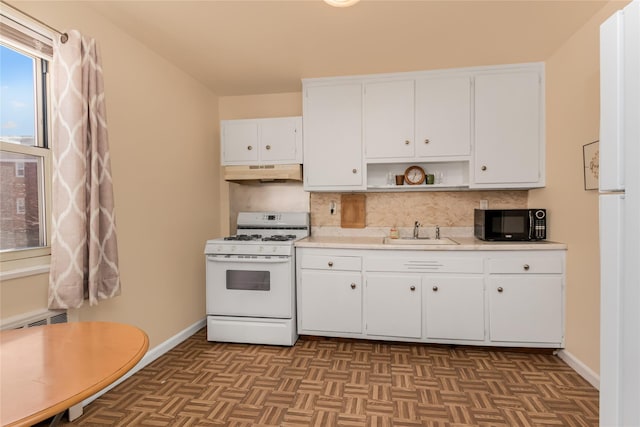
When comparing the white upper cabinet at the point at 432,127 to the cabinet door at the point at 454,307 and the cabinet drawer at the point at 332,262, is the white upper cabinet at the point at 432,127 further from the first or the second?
the cabinet door at the point at 454,307

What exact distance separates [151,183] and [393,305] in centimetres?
227

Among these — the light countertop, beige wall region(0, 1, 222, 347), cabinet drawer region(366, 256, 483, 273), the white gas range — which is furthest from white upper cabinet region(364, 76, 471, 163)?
beige wall region(0, 1, 222, 347)

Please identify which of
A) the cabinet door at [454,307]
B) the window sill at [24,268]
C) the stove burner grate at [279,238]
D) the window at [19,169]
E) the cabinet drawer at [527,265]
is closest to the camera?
the window sill at [24,268]

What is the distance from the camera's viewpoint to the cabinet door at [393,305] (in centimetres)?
287

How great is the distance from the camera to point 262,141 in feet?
11.2

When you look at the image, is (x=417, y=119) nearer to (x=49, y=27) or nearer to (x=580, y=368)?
(x=580, y=368)

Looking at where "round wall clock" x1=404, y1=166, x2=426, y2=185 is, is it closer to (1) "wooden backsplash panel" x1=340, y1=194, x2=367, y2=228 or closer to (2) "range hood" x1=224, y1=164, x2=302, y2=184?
(1) "wooden backsplash panel" x1=340, y1=194, x2=367, y2=228

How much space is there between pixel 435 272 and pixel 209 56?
2.65 metres

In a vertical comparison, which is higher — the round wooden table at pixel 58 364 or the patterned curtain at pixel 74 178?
the patterned curtain at pixel 74 178

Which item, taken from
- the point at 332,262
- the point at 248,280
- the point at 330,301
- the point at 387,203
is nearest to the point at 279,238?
the point at 248,280

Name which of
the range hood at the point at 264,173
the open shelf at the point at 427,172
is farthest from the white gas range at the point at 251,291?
the open shelf at the point at 427,172

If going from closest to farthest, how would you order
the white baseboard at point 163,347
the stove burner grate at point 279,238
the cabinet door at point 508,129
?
the white baseboard at point 163,347 < the cabinet door at point 508,129 < the stove burner grate at point 279,238

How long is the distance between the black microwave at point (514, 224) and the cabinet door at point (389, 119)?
3.00ft

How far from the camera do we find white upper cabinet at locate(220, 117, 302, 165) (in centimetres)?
334
